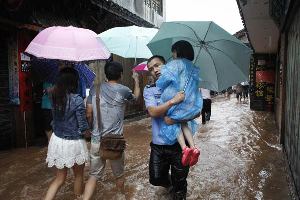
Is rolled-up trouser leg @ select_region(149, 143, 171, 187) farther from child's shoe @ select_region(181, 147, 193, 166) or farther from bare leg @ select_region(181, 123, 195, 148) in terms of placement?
child's shoe @ select_region(181, 147, 193, 166)

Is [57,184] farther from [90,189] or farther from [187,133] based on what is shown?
[187,133]

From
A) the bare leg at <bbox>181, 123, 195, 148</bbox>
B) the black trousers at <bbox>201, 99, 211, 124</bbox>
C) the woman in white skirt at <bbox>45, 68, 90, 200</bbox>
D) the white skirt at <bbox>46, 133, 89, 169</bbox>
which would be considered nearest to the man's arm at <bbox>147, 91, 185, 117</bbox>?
the bare leg at <bbox>181, 123, 195, 148</bbox>

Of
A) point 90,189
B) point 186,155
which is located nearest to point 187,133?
point 186,155

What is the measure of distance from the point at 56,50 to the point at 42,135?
18.8 ft

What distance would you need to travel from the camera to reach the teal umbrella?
4.74 metres

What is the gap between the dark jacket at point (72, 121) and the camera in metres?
4.48

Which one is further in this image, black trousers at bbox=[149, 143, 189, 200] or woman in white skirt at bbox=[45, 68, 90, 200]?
black trousers at bbox=[149, 143, 189, 200]

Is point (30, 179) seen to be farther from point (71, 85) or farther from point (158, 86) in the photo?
point (158, 86)

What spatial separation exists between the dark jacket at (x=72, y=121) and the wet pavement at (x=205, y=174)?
4.49ft

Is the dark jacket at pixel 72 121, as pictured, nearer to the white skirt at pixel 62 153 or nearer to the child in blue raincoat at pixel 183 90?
the white skirt at pixel 62 153

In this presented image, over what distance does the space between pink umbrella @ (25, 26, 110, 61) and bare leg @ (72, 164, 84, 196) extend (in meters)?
1.42

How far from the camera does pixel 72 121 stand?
14.8 ft

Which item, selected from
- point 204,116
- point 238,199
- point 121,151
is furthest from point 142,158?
point 204,116

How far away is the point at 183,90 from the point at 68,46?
1.75 metres
